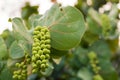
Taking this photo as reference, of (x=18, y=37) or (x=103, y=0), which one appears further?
(x=103, y=0)

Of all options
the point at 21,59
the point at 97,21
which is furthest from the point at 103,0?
the point at 21,59

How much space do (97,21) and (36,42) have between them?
0.93 metres

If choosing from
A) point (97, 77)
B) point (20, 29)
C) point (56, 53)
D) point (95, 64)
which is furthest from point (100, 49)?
→ point (20, 29)

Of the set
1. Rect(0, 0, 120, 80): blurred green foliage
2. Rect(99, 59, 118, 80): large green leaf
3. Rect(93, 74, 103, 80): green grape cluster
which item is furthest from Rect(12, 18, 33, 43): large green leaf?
Rect(99, 59, 118, 80): large green leaf

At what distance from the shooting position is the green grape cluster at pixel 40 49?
725 mm

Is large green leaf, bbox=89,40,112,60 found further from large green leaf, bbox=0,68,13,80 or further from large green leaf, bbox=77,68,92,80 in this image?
large green leaf, bbox=0,68,13,80

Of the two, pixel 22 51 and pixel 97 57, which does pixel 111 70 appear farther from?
pixel 22 51

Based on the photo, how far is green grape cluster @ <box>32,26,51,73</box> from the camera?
73 centimetres

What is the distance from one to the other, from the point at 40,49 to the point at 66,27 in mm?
133

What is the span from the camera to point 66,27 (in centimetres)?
86

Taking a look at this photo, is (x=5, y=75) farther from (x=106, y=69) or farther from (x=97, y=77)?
(x=106, y=69)

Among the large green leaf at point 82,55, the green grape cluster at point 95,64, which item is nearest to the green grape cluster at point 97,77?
the green grape cluster at point 95,64

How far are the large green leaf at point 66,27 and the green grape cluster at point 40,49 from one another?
0.14ft

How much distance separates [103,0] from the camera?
6.47 feet
